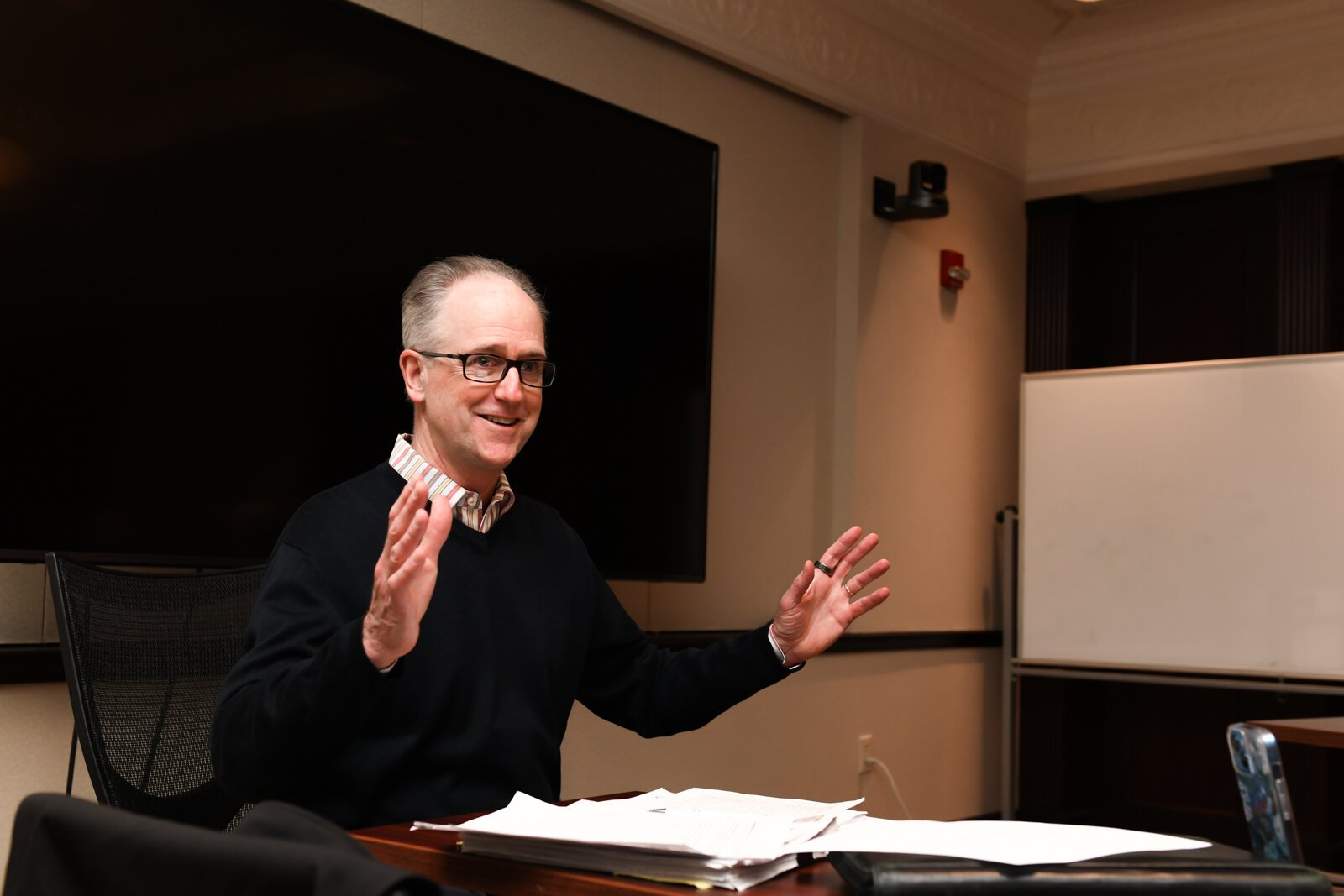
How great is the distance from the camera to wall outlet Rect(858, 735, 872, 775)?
4438 millimetres

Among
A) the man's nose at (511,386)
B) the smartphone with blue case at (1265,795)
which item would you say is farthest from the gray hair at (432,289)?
the smartphone with blue case at (1265,795)

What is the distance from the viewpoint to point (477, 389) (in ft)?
5.89

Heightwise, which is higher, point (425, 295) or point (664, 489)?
point (425, 295)

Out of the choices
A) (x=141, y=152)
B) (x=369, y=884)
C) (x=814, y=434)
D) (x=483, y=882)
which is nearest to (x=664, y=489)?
(x=814, y=434)

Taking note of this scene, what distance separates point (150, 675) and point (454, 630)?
53cm

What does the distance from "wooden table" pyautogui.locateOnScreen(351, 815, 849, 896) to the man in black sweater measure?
179mm

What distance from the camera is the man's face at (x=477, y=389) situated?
1797 mm

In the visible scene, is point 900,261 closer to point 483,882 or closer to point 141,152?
point 141,152

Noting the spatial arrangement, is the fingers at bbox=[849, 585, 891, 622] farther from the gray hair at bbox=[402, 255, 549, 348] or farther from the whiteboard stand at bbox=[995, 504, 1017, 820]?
the whiteboard stand at bbox=[995, 504, 1017, 820]

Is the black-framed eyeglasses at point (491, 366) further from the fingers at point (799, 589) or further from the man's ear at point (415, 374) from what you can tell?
the fingers at point (799, 589)

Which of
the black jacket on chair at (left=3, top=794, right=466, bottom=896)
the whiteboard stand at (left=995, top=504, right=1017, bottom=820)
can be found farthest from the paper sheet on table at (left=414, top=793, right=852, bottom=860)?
the whiteboard stand at (left=995, top=504, right=1017, bottom=820)

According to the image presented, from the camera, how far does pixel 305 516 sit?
1689 millimetres

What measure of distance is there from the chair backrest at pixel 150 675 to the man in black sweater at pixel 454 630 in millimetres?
356

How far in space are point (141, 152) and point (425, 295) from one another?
2.60 ft
